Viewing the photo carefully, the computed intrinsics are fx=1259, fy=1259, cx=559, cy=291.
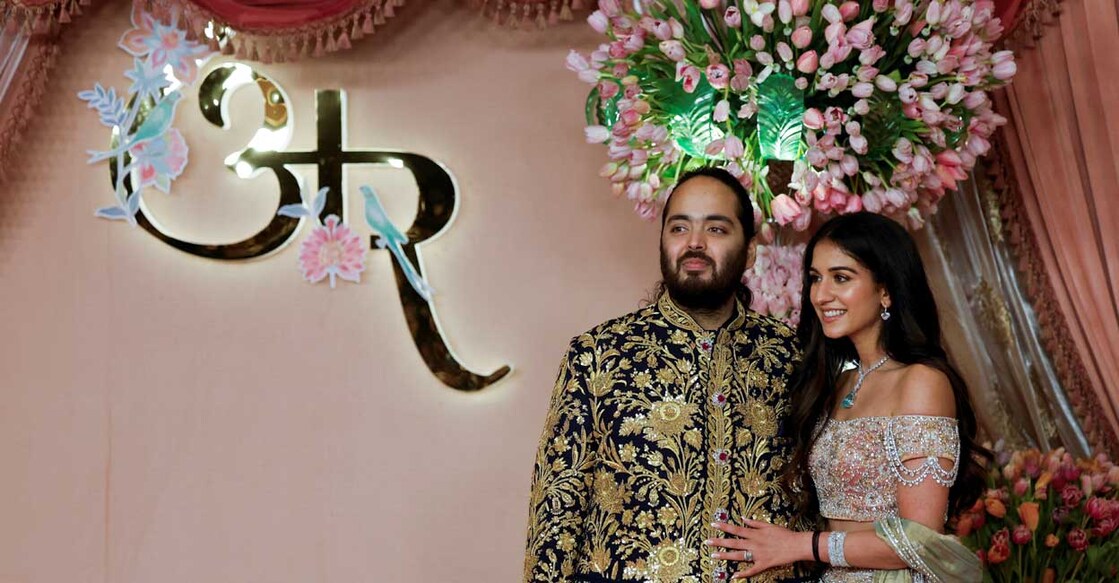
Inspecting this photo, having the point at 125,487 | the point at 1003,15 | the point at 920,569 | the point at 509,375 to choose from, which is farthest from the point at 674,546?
the point at 125,487

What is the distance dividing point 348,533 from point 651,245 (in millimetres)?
1166

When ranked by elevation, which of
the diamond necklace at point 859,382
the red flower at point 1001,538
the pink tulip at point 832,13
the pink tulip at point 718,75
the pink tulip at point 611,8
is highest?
the pink tulip at point 611,8

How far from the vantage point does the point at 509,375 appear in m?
3.49

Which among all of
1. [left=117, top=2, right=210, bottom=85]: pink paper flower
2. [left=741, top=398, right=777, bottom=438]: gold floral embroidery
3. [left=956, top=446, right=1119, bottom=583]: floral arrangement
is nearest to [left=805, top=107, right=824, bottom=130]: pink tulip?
[left=741, top=398, right=777, bottom=438]: gold floral embroidery

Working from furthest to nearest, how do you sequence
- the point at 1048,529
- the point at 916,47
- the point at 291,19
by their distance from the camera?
the point at 291,19, the point at 916,47, the point at 1048,529

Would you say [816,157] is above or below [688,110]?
below

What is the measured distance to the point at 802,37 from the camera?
249 centimetres

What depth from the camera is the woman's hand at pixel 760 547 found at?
213 centimetres

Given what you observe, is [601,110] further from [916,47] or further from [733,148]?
[916,47]

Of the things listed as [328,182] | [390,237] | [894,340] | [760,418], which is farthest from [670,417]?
[328,182]

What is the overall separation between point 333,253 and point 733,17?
1.46 meters

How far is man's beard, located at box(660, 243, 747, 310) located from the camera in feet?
7.39

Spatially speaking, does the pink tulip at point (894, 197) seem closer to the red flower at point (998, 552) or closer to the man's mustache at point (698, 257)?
the man's mustache at point (698, 257)

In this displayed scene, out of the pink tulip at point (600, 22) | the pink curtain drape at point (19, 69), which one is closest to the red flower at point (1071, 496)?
the pink tulip at point (600, 22)
